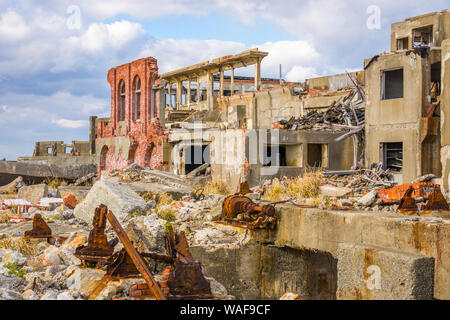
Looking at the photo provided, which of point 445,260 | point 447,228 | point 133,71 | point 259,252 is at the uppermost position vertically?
point 133,71

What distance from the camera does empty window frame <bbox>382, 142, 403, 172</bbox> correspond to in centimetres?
1639

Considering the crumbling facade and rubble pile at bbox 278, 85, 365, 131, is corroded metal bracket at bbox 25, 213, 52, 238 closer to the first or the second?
the crumbling facade

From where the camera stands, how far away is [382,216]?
6125 millimetres

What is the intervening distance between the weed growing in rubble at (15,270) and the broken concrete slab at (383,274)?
3.50m

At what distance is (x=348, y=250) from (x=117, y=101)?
826 inches

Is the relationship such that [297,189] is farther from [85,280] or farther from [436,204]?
[85,280]

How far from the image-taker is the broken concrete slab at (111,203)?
968 cm

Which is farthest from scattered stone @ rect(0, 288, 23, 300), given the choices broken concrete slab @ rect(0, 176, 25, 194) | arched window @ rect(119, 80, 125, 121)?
arched window @ rect(119, 80, 125, 121)

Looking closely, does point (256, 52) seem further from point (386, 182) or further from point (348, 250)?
point (348, 250)

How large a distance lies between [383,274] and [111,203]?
6.27 m

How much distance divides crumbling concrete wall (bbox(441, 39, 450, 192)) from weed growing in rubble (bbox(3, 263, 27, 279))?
12.1 meters

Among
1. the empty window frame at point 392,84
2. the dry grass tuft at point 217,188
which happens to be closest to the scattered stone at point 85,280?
the dry grass tuft at point 217,188

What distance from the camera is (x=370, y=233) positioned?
6.20 metres
